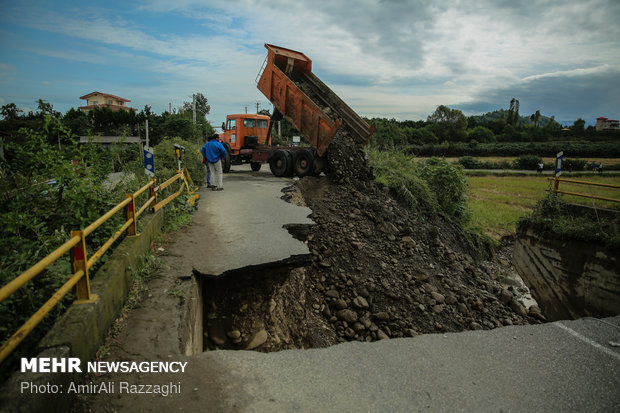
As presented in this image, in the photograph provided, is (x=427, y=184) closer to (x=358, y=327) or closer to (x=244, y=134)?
(x=244, y=134)

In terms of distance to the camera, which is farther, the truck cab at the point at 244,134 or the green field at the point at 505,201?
the truck cab at the point at 244,134

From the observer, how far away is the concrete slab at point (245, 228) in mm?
4867

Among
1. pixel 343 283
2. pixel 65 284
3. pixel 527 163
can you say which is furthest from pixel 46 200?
pixel 527 163

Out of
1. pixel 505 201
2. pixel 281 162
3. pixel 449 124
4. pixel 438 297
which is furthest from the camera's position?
pixel 449 124

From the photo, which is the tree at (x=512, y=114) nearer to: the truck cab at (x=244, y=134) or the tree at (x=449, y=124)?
the tree at (x=449, y=124)

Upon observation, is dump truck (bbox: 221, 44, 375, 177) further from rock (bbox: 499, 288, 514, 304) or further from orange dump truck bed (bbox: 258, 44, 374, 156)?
rock (bbox: 499, 288, 514, 304)

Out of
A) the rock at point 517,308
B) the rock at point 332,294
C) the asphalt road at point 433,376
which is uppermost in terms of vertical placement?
the asphalt road at point 433,376

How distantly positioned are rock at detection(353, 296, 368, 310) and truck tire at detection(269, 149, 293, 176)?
7238mm

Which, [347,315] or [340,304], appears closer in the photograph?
[347,315]

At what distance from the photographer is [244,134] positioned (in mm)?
15711

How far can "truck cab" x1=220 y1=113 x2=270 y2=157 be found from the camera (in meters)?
15.5

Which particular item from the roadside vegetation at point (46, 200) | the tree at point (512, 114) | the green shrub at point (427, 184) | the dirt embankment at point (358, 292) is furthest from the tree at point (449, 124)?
the roadside vegetation at point (46, 200)

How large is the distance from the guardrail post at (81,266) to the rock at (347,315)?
3.62 meters

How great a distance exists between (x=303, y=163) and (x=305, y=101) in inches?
81.5
